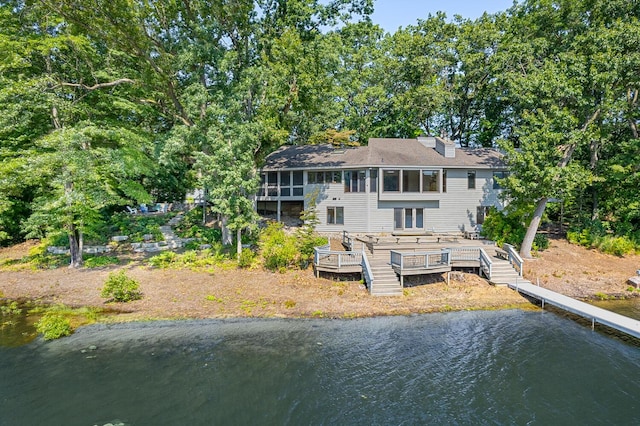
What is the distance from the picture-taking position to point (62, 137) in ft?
58.8

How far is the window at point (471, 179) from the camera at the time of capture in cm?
2611

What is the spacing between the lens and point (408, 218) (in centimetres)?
2564

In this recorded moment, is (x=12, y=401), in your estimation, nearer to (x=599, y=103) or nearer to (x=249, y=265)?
(x=249, y=265)

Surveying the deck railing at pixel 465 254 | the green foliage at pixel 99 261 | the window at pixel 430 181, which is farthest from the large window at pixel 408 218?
the green foliage at pixel 99 261

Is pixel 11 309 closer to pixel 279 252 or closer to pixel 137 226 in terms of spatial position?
pixel 137 226

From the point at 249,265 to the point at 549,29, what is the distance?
29837mm

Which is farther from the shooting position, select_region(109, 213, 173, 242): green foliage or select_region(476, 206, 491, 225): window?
select_region(476, 206, 491, 225): window

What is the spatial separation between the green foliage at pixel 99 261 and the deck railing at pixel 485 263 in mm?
22409

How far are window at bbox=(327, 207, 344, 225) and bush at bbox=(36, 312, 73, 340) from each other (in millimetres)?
17526

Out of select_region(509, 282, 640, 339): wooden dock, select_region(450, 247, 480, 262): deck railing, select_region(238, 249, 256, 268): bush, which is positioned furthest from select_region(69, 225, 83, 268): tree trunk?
select_region(509, 282, 640, 339): wooden dock

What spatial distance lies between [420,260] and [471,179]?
40.0 feet

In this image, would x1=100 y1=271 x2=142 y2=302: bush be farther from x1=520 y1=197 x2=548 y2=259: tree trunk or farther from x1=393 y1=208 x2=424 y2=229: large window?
x1=520 y1=197 x2=548 y2=259: tree trunk

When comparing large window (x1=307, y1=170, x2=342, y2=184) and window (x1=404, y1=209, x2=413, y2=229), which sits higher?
large window (x1=307, y1=170, x2=342, y2=184)

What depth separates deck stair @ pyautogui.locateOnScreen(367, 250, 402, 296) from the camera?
53.7 ft
